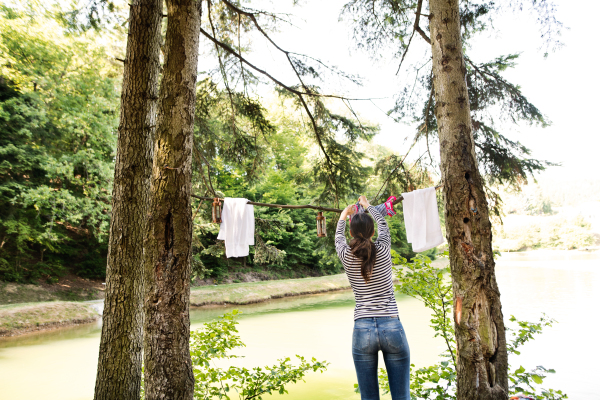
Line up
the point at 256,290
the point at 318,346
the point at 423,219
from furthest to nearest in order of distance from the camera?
1. the point at 256,290
2. the point at 318,346
3. the point at 423,219

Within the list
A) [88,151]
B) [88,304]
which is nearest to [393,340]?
[88,304]

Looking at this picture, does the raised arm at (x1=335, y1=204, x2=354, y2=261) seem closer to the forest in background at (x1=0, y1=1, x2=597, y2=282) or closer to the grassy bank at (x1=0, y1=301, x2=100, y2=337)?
the forest in background at (x1=0, y1=1, x2=597, y2=282)

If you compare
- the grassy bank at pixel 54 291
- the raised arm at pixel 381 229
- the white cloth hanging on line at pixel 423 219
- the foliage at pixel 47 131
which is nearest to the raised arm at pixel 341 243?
the raised arm at pixel 381 229

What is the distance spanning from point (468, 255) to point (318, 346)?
197 inches

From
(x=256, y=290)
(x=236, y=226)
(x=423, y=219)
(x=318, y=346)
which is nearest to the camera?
(x=423, y=219)

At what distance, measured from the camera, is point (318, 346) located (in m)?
6.64

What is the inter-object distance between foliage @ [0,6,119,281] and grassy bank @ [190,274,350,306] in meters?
3.19

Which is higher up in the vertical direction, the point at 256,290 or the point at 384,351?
the point at 384,351

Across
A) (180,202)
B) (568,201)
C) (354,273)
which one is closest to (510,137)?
(354,273)

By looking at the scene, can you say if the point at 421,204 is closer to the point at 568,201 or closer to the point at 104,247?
the point at 104,247

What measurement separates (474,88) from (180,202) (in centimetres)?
285

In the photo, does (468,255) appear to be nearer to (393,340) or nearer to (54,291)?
(393,340)

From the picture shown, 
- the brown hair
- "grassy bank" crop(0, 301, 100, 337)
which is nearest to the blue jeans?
the brown hair

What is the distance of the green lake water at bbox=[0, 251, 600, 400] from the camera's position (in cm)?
462
